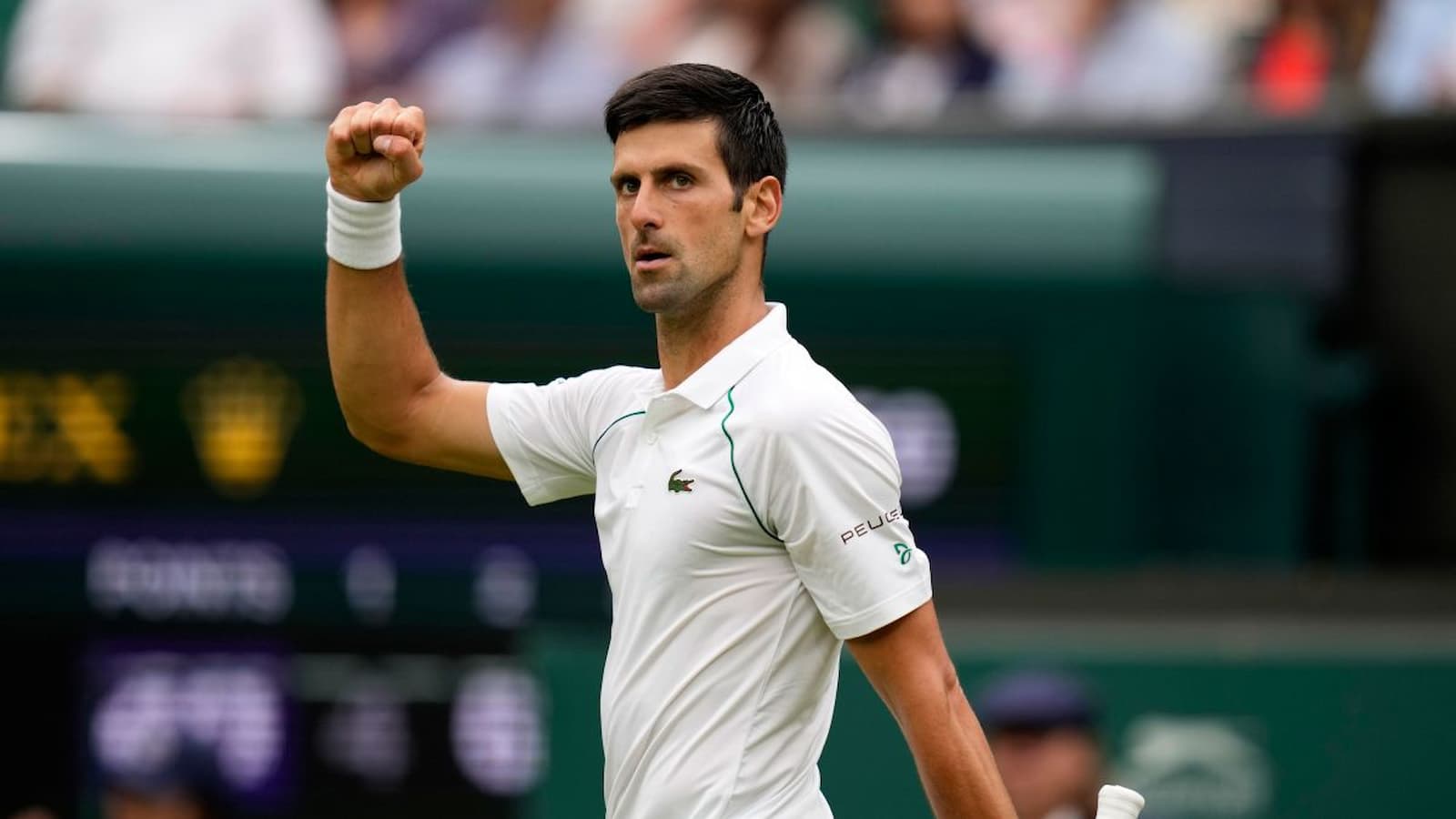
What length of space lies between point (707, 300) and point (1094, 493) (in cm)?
350

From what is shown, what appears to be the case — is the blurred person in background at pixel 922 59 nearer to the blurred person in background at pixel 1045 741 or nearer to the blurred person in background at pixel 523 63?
the blurred person in background at pixel 523 63

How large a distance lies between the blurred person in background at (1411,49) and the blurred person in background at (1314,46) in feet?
0.15

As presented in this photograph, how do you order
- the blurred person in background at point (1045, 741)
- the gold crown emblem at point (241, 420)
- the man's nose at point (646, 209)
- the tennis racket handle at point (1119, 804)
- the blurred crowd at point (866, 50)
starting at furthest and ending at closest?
the blurred crowd at point (866, 50) → the gold crown emblem at point (241, 420) → the blurred person in background at point (1045, 741) → the man's nose at point (646, 209) → the tennis racket handle at point (1119, 804)

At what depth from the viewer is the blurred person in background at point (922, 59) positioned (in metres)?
8.33

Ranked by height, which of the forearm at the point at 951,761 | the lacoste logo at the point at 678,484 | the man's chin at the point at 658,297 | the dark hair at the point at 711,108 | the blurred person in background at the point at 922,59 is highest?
the blurred person in background at the point at 922,59

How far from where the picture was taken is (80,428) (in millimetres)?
6715

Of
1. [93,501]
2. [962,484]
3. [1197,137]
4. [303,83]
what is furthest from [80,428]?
[1197,137]

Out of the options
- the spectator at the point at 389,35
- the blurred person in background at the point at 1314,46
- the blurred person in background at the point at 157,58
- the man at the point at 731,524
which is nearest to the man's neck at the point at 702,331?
the man at the point at 731,524

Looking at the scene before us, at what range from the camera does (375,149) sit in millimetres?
3498

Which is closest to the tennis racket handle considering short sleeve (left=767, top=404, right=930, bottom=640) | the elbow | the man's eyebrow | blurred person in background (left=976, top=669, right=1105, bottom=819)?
short sleeve (left=767, top=404, right=930, bottom=640)

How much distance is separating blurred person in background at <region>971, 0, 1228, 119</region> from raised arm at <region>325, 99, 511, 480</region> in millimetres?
4886

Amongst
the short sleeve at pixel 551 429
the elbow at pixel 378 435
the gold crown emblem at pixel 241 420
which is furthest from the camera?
the gold crown emblem at pixel 241 420

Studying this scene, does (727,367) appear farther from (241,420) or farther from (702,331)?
(241,420)

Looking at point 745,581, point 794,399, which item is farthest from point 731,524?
point 794,399
